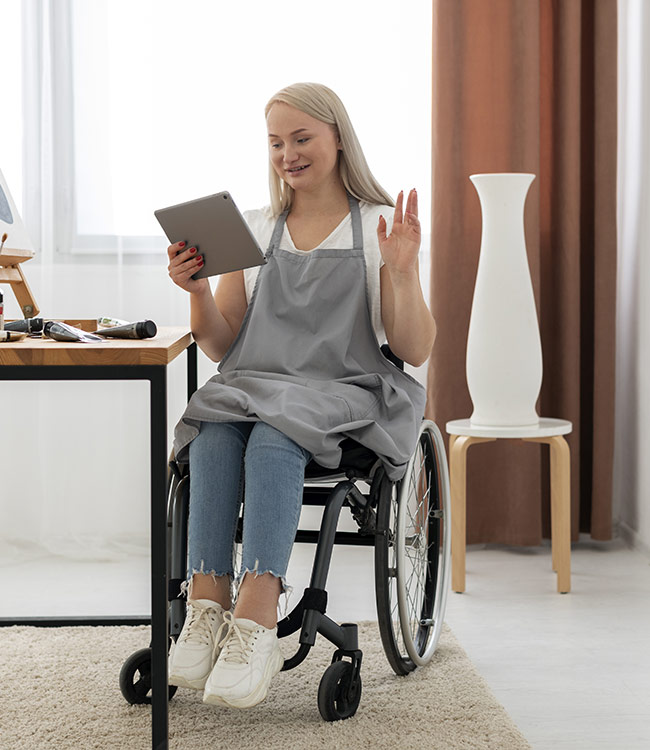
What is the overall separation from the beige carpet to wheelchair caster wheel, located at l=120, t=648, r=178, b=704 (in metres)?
0.02

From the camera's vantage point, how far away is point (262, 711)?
150 cm

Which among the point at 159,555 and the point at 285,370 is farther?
the point at 285,370

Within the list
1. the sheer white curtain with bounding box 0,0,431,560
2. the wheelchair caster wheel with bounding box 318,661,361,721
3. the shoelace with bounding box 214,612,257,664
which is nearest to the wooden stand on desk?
the shoelace with bounding box 214,612,257,664

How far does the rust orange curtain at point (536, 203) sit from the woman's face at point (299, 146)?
0.85 metres

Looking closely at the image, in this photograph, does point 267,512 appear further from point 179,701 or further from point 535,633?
point 535,633

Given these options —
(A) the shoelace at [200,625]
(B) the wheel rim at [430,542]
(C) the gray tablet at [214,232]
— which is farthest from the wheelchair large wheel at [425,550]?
(C) the gray tablet at [214,232]

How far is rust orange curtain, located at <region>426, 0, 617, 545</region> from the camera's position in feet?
8.02

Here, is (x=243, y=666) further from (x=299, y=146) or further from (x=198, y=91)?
(x=198, y=91)

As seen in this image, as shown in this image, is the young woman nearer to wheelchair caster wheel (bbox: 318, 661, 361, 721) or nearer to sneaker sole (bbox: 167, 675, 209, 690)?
sneaker sole (bbox: 167, 675, 209, 690)

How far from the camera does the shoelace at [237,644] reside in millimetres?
1312

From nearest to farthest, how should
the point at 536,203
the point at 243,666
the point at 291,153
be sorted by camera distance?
the point at 243,666 < the point at 291,153 < the point at 536,203

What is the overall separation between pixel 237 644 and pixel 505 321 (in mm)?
1128

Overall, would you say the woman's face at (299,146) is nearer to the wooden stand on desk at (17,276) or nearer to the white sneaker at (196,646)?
the wooden stand on desk at (17,276)

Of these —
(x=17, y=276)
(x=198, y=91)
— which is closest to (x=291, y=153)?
(x=17, y=276)
